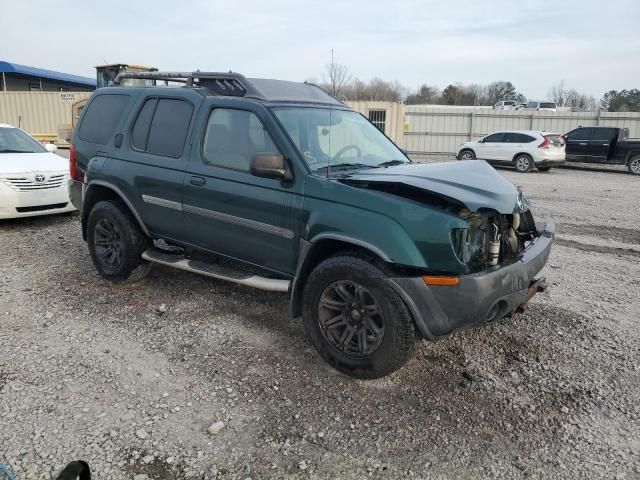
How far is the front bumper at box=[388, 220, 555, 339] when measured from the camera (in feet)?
10.3

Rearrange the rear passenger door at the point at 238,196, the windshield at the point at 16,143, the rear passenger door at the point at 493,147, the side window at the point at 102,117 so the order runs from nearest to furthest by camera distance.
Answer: the rear passenger door at the point at 238,196, the side window at the point at 102,117, the windshield at the point at 16,143, the rear passenger door at the point at 493,147

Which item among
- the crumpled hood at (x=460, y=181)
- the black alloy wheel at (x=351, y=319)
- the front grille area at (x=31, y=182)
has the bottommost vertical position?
the black alloy wheel at (x=351, y=319)

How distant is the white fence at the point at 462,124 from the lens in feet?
84.6

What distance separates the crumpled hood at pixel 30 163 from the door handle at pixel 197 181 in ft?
15.1

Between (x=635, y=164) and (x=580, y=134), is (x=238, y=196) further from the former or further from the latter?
(x=580, y=134)

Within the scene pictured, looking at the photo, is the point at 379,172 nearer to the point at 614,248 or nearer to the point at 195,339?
the point at 195,339

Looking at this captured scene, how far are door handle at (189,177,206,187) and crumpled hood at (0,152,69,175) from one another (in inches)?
181

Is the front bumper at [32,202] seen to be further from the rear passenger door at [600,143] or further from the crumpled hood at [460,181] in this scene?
the rear passenger door at [600,143]

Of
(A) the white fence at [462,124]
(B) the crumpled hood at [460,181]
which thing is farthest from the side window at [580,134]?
(B) the crumpled hood at [460,181]

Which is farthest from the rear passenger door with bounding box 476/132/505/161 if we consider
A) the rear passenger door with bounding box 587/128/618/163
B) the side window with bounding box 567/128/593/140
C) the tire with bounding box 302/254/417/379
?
the tire with bounding box 302/254/417/379

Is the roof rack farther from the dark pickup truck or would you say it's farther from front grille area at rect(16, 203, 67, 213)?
the dark pickup truck

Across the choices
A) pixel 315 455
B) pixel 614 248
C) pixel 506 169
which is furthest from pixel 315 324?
pixel 506 169

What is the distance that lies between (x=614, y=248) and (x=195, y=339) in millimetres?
5998

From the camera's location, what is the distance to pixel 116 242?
17.2 feet
